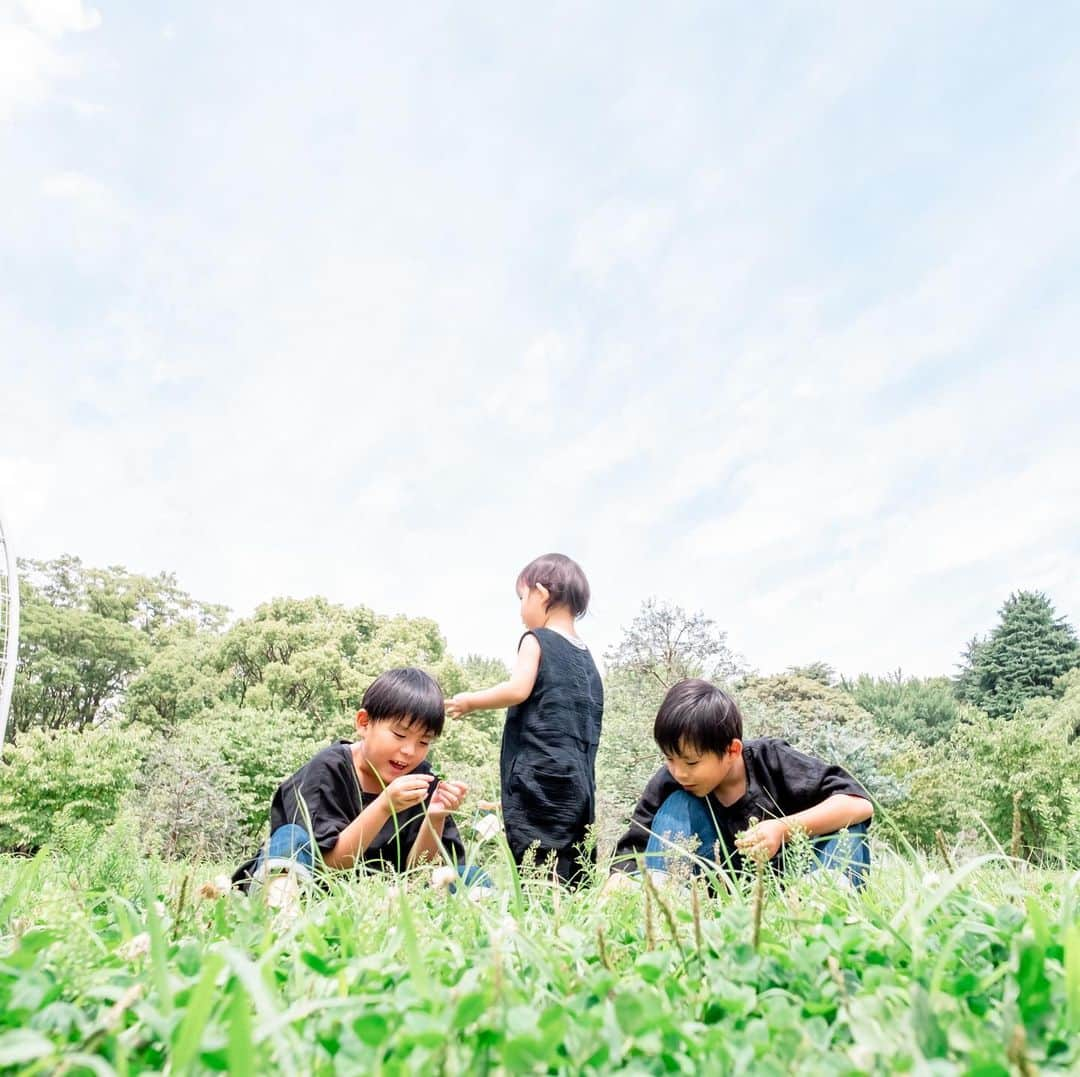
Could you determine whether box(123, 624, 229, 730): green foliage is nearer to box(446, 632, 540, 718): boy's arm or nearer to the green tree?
the green tree

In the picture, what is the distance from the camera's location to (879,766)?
16.2 meters

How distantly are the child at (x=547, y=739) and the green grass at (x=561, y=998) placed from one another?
2703mm

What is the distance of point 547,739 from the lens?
3.91 meters

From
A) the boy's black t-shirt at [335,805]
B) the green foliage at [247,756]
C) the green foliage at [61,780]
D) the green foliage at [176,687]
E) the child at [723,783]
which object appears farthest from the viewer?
the green foliage at [176,687]

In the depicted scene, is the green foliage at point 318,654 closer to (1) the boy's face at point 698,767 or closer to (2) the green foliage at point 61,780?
(2) the green foliage at point 61,780

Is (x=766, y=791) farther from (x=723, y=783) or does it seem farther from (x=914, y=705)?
(x=914, y=705)

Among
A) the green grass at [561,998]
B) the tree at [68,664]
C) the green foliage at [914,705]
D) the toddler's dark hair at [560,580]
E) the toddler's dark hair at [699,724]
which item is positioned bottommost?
the green grass at [561,998]

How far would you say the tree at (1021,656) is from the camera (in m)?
27.5

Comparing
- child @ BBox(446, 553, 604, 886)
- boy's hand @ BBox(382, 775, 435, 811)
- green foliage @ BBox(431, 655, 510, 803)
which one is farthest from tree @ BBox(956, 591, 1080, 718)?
boy's hand @ BBox(382, 775, 435, 811)

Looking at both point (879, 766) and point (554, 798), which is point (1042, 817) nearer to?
point (879, 766)

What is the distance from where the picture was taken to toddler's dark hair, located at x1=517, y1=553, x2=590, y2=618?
14.1ft

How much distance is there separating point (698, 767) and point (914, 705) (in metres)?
29.3

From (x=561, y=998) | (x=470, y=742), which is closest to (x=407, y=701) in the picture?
(x=561, y=998)

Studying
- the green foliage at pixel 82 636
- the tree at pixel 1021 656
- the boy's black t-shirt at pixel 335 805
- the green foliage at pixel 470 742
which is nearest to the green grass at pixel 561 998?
the boy's black t-shirt at pixel 335 805
